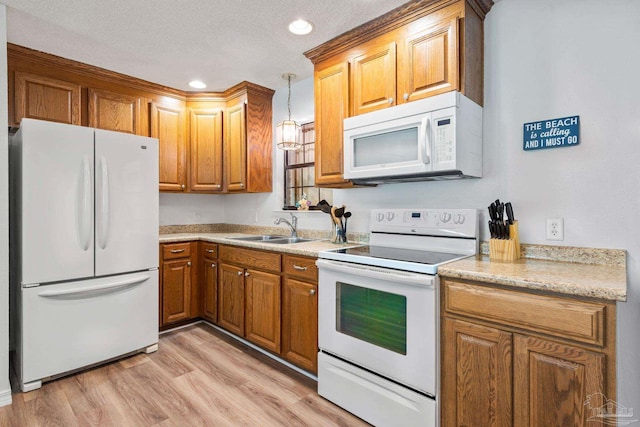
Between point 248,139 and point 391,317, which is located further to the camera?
point 248,139

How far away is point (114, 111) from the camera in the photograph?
10.4ft

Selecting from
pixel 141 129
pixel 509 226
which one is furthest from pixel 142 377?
pixel 509 226

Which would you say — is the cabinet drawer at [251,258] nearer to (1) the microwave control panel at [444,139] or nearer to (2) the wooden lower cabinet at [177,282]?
(2) the wooden lower cabinet at [177,282]

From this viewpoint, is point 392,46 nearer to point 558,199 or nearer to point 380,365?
point 558,199

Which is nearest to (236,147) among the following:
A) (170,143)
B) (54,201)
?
(170,143)

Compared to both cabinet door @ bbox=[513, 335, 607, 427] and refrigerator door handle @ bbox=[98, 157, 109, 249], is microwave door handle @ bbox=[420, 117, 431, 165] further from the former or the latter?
refrigerator door handle @ bbox=[98, 157, 109, 249]

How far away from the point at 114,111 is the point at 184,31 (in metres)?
1.26

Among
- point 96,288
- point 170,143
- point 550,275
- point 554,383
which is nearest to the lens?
point 554,383

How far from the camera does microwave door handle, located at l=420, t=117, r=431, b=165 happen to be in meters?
1.92

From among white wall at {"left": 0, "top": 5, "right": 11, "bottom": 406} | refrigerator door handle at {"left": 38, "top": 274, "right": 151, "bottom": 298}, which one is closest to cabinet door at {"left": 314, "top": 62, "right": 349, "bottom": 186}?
refrigerator door handle at {"left": 38, "top": 274, "right": 151, "bottom": 298}

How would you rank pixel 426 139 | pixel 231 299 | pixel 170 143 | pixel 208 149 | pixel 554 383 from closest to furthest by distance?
pixel 554 383 → pixel 426 139 → pixel 231 299 → pixel 170 143 → pixel 208 149

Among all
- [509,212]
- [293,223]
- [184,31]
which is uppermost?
[184,31]

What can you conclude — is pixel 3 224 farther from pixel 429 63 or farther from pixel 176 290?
pixel 429 63

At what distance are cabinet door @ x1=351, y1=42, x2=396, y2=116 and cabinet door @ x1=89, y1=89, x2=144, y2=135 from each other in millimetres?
2184
